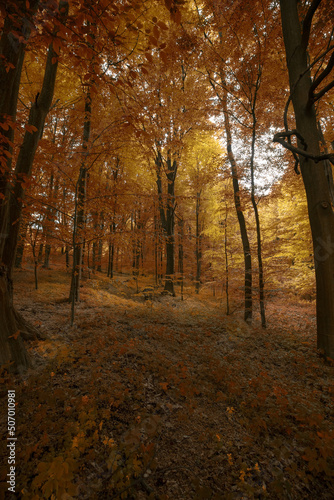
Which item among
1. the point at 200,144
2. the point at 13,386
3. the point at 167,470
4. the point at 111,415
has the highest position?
the point at 200,144

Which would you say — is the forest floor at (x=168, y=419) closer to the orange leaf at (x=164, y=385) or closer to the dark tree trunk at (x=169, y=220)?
the orange leaf at (x=164, y=385)

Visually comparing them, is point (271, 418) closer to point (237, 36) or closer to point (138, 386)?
point (138, 386)

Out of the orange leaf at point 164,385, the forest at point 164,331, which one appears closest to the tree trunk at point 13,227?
the forest at point 164,331

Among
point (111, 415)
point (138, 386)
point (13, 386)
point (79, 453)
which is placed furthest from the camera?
point (138, 386)

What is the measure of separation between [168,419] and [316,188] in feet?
18.8

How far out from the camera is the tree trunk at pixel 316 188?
477 cm

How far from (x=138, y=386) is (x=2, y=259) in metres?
3.40

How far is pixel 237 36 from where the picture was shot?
6934 millimetres

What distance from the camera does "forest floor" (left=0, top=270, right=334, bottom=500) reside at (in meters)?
2.23

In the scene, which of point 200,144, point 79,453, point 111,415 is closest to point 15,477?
point 79,453

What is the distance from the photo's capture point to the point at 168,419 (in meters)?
3.06

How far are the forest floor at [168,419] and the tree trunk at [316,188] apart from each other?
1.06 metres

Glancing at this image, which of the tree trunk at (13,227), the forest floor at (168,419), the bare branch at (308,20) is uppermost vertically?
the bare branch at (308,20)

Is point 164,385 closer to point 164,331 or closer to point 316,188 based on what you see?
point 164,331
